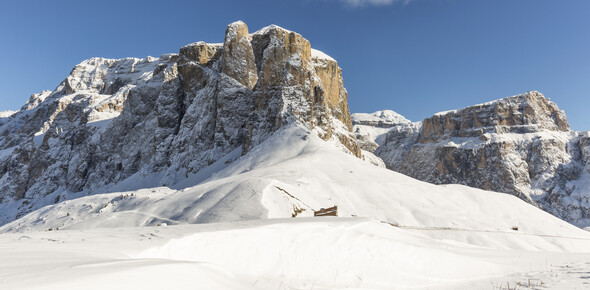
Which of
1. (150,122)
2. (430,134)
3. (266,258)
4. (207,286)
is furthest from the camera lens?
(430,134)

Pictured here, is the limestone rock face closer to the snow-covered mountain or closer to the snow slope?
the snow-covered mountain

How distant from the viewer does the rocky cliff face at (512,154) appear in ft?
330

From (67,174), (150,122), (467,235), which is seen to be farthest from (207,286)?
(67,174)

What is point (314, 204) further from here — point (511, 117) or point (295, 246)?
point (511, 117)

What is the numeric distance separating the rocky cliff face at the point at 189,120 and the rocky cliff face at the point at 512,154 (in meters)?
61.6

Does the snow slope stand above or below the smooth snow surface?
above

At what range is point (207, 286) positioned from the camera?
4410 millimetres

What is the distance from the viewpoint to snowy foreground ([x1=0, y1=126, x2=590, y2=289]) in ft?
14.8

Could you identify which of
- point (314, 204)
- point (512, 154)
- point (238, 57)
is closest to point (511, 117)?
point (512, 154)

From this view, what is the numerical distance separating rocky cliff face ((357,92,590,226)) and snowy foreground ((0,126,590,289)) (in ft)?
305

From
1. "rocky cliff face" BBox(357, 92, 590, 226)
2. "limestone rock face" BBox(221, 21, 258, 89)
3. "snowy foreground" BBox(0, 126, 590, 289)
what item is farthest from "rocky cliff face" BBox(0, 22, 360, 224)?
"rocky cliff face" BBox(357, 92, 590, 226)

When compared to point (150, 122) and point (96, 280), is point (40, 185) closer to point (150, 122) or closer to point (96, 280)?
point (150, 122)

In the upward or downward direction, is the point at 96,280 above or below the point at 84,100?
below

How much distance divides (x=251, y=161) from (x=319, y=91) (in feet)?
75.6
